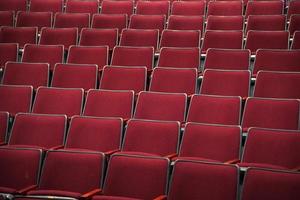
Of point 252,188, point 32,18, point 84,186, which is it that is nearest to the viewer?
point 252,188

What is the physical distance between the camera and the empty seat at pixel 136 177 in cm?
67

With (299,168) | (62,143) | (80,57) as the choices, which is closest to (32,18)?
(80,57)

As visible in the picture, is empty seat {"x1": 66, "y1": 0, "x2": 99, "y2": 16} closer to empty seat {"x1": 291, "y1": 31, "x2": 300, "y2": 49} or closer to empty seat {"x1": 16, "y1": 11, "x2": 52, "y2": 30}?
empty seat {"x1": 16, "y1": 11, "x2": 52, "y2": 30}

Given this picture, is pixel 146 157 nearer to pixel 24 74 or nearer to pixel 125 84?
pixel 125 84

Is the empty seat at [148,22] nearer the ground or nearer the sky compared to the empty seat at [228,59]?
nearer the sky

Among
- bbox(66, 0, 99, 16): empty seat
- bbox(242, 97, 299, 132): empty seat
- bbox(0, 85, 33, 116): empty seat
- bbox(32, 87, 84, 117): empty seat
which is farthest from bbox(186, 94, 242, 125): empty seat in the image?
bbox(66, 0, 99, 16): empty seat

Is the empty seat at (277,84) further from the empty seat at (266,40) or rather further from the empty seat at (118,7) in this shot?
the empty seat at (118,7)

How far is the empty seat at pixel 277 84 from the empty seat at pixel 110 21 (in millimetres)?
506

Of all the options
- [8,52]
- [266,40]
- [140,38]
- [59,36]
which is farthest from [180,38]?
[8,52]

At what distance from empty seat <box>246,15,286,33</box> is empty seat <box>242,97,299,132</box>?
1.36ft

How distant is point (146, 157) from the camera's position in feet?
2.25

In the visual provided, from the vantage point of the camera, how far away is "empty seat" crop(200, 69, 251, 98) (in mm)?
955

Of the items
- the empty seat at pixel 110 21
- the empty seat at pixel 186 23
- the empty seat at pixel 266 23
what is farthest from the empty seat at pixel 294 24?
the empty seat at pixel 110 21

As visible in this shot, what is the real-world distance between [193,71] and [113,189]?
1.26 ft
